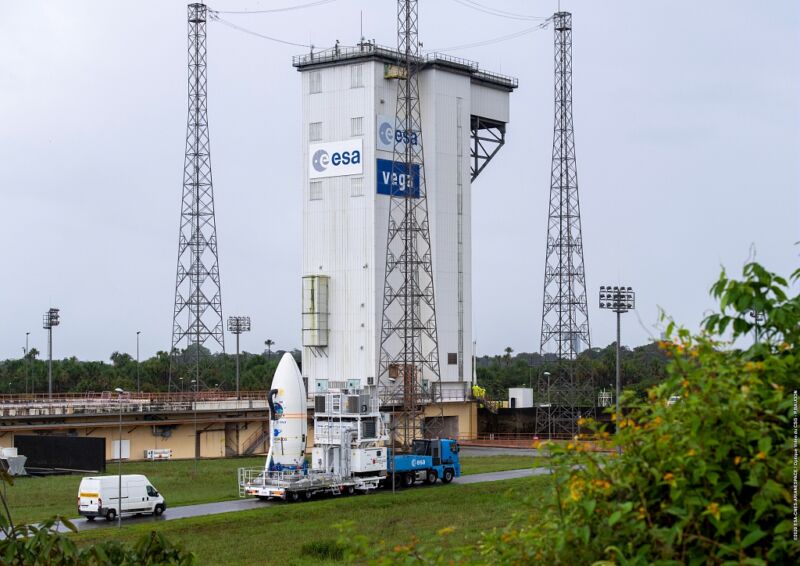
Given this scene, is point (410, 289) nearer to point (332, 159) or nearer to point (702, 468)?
point (332, 159)

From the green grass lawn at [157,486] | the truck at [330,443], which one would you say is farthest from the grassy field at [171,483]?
the truck at [330,443]

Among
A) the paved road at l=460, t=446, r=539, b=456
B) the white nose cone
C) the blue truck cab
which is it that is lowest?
the paved road at l=460, t=446, r=539, b=456

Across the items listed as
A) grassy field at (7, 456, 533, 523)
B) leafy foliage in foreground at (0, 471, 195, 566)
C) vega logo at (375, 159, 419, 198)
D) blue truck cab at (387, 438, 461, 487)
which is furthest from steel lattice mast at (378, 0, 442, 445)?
leafy foliage in foreground at (0, 471, 195, 566)

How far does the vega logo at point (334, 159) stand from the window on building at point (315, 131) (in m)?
0.63

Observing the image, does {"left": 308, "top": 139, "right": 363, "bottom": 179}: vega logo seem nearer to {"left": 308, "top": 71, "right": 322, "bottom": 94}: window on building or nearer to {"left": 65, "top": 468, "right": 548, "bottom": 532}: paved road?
{"left": 308, "top": 71, "right": 322, "bottom": 94}: window on building

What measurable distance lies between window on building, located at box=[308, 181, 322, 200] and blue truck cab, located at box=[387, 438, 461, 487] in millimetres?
35651

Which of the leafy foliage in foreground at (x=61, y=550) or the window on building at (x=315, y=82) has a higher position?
the window on building at (x=315, y=82)

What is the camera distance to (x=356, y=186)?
306 feet

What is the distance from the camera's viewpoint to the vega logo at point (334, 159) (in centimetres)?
9319

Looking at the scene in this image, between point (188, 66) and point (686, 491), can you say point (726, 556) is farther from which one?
point (188, 66)

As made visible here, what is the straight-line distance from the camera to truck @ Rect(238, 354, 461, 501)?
2244 inches

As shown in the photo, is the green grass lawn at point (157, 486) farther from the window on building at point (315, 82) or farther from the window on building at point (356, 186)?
the window on building at point (315, 82)

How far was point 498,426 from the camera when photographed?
10256 cm

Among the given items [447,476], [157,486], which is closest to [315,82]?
[447,476]
